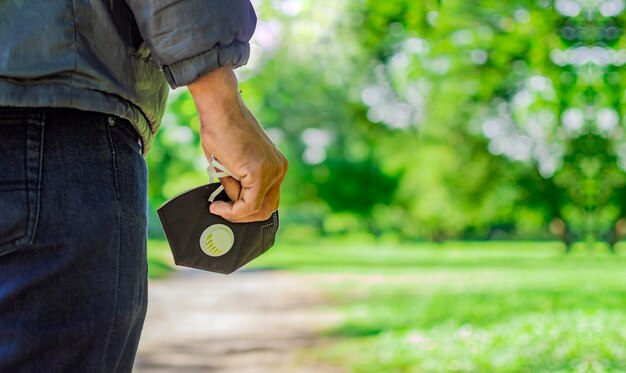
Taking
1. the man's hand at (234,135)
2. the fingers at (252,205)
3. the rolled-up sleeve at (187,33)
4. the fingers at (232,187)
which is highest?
the rolled-up sleeve at (187,33)

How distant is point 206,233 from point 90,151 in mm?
337

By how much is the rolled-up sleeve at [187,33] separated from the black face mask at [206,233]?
0.88ft

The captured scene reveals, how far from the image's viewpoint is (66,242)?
1.16 meters

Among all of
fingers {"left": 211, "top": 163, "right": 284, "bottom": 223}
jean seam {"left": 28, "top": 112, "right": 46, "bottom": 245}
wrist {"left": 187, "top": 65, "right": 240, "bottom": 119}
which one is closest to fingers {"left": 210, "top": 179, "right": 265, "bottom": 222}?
fingers {"left": 211, "top": 163, "right": 284, "bottom": 223}

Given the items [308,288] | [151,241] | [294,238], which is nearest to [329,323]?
[308,288]

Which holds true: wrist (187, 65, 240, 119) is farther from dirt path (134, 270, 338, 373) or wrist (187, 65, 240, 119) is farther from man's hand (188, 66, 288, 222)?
dirt path (134, 270, 338, 373)

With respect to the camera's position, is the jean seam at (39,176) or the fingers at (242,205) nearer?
the jean seam at (39,176)

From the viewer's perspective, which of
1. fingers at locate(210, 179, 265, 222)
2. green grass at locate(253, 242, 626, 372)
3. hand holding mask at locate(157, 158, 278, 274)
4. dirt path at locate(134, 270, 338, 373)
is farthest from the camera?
dirt path at locate(134, 270, 338, 373)

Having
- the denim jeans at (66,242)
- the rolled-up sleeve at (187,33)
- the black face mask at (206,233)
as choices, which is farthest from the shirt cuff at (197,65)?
the black face mask at (206,233)

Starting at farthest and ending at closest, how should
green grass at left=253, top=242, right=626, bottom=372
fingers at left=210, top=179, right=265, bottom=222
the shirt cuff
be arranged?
green grass at left=253, top=242, right=626, bottom=372 < fingers at left=210, top=179, right=265, bottom=222 < the shirt cuff

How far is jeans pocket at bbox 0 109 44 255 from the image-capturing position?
44.3 inches

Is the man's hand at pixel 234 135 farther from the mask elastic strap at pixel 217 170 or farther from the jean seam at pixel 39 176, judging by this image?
the jean seam at pixel 39 176

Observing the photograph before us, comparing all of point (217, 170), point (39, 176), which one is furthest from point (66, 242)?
point (217, 170)

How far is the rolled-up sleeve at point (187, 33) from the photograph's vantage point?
122 centimetres
